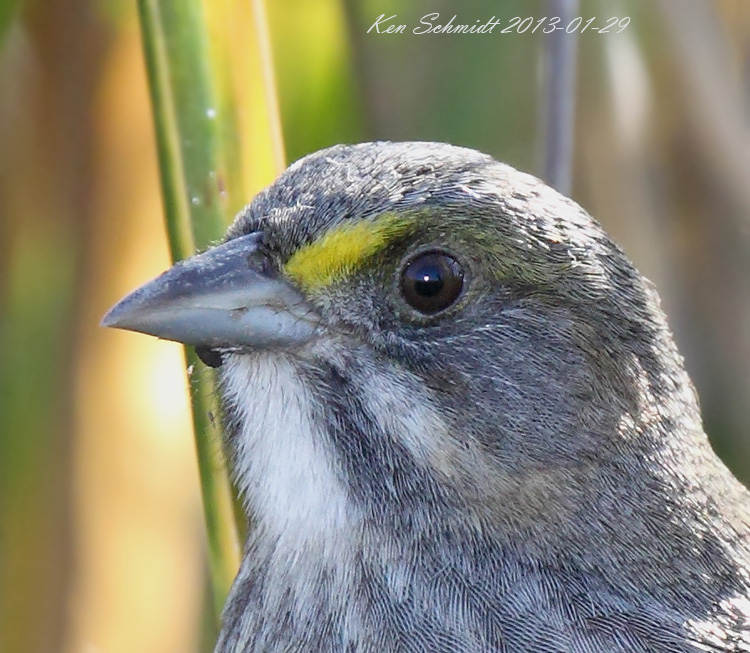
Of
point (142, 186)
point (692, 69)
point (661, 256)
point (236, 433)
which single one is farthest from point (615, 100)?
point (236, 433)

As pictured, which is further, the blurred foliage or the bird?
the blurred foliage

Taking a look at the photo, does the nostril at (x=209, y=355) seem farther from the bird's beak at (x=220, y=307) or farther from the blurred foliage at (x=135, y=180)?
the blurred foliage at (x=135, y=180)

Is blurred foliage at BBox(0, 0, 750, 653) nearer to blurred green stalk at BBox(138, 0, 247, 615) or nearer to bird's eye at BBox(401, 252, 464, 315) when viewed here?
blurred green stalk at BBox(138, 0, 247, 615)

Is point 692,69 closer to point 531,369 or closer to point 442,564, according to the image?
point 531,369

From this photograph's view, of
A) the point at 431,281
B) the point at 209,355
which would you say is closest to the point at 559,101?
the point at 431,281

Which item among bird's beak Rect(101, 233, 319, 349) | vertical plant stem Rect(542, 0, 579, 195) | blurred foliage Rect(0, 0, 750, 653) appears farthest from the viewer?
blurred foliage Rect(0, 0, 750, 653)

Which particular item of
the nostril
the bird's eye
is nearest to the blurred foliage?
the nostril
